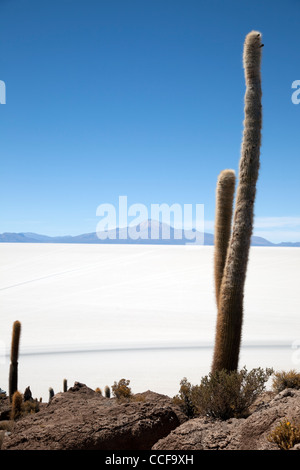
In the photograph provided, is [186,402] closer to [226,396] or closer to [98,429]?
[226,396]

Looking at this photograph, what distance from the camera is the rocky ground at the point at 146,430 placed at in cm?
481

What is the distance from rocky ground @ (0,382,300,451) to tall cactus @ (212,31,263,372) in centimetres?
127

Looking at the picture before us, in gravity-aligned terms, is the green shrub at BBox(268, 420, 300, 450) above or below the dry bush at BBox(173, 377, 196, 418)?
above

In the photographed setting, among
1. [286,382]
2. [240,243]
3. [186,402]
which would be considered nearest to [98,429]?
[186,402]

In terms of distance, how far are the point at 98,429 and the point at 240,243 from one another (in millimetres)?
3486

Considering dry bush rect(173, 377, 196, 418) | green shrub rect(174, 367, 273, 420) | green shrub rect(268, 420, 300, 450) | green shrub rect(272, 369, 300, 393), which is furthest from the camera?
green shrub rect(272, 369, 300, 393)

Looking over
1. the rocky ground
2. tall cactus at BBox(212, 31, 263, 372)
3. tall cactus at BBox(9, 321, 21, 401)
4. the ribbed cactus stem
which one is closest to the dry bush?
tall cactus at BBox(212, 31, 263, 372)

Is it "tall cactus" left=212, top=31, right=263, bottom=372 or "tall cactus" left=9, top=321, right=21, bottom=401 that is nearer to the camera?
"tall cactus" left=212, top=31, right=263, bottom=372

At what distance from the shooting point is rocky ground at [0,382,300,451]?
481 cm

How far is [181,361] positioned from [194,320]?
864 centimetres

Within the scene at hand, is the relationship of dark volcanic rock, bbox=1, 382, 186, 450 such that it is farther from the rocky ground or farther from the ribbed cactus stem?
the ribbed cactus stem

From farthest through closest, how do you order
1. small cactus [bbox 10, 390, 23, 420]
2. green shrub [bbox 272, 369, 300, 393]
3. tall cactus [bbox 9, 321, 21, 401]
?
tall cactus [bbox 9, 321, 21, 401] < small cactus [bbox 10, 390, 23, 420] < green shrub [bbox 272, 369, 300, 393]
